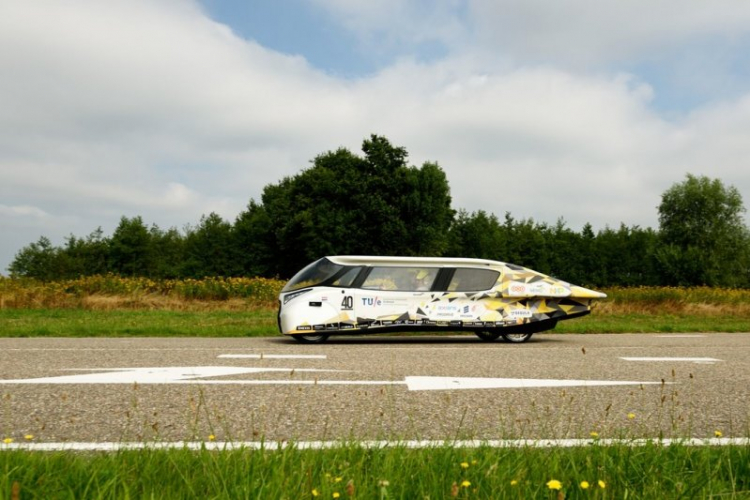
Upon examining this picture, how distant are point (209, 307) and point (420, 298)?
34.5 feet

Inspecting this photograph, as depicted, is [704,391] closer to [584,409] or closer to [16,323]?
[584,409]

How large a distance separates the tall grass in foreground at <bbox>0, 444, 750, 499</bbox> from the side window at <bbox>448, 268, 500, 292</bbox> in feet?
27.9

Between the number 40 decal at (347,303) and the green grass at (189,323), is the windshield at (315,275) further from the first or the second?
the green grass at (189,323)

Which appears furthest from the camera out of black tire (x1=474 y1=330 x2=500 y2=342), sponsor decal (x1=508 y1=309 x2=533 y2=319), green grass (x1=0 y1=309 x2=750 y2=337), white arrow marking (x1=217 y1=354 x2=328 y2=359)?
green grass (x1=0 y1=309 x2=750 y2=337)

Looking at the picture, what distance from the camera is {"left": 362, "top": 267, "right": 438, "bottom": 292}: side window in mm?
11656

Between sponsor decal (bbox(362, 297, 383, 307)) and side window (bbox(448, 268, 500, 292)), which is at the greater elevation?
side window (bbox(448, 268, 500, 292))

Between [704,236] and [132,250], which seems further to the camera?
[132,250]

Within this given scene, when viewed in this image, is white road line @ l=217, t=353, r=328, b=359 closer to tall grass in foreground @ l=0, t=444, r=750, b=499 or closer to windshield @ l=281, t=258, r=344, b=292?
windshield @ l=281, t=258, r=344, b=292

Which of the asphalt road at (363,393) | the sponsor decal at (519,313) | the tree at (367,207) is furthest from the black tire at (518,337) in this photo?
the tree at (367,207)

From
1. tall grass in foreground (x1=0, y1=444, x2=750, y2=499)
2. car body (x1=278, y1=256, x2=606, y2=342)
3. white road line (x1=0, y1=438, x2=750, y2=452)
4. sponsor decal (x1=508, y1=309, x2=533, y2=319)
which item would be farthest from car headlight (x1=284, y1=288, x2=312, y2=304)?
tall grass in foreground (x1=0, y1=444, x2=750, y2=499)

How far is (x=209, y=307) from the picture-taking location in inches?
788

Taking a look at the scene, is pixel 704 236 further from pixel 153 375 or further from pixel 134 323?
pixel 153 375

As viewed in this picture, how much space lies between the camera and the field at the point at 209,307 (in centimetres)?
1555

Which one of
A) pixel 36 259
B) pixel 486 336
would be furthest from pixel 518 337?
pixel 36 259
